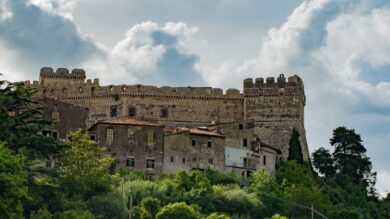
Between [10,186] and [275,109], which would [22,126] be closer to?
[10,186]

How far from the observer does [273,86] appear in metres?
82.3

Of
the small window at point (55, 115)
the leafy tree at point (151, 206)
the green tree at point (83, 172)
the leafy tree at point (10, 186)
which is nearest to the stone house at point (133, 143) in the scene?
the small window at point (55, 115)

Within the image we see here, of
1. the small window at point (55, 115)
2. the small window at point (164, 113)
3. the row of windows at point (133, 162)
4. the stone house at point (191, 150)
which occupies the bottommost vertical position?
the row of windows at point (133, 162)

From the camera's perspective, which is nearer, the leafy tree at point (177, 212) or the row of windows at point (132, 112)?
the leafy tree at point (177, 212)

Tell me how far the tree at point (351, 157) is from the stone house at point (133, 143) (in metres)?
17.1

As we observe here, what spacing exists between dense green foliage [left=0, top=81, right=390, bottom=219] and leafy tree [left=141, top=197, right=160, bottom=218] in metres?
0.06

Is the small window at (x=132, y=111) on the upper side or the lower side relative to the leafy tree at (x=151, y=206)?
upper

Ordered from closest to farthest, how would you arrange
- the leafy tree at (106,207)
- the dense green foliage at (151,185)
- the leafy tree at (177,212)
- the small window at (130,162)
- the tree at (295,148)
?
the dense green foliage at (151,185), the leafy tree at (106,207), the leafy tree at (177,212), the small window at (130,162), the tree at (295,148)

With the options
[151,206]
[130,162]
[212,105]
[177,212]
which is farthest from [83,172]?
[212,105]

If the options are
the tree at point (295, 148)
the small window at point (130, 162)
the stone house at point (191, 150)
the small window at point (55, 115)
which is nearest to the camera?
the small window at point (130, 162)

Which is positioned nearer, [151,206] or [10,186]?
[10,186]

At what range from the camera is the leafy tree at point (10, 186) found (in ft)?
150

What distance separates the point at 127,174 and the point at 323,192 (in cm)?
1579

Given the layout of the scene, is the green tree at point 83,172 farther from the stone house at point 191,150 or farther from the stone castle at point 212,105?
the stone castle at point 212,105
